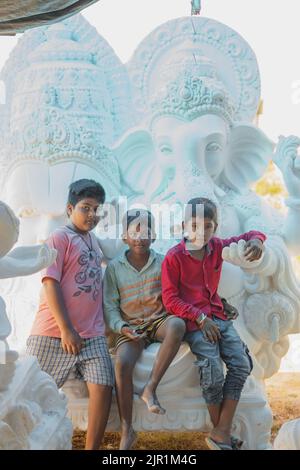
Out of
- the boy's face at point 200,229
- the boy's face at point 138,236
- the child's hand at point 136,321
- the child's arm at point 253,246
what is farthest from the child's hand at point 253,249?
the child's hand at point 136,321

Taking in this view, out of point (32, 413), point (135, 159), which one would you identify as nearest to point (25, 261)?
point (32, 413)

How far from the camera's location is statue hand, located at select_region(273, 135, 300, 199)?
3975mm

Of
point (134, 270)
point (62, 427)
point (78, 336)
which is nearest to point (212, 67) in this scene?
point (134, 270)

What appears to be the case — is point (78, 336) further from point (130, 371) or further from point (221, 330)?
point (221, 330)

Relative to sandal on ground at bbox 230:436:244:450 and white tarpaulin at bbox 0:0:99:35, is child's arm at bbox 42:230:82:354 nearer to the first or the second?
sandal on ground at bbox 230:436:244:450

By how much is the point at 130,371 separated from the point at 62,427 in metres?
0.43

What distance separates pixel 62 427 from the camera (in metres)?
3.07

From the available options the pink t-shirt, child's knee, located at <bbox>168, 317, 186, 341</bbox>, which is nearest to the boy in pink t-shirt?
the pink t-shirt

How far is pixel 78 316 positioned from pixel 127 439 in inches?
20.6

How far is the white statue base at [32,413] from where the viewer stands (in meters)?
2.79

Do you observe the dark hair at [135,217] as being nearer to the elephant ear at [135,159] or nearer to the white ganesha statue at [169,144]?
the white ganesha statue at [169,144]

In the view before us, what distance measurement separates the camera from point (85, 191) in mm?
3488

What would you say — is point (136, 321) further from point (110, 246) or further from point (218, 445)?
point (218, 445)
